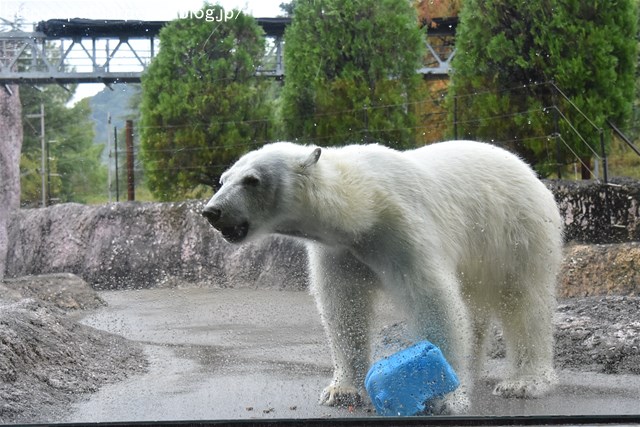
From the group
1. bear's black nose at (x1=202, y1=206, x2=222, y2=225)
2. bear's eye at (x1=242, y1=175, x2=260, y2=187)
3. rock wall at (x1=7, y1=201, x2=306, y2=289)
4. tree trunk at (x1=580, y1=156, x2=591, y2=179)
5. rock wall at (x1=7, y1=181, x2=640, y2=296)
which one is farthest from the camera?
tree trunk at (x1=580, y1=156, x2=591, y2=179)

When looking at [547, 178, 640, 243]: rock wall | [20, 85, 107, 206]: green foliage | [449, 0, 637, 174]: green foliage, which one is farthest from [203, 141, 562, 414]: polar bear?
[20, 85, 107, 206]: green foliage

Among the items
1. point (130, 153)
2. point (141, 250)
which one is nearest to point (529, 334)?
point (130, 153)

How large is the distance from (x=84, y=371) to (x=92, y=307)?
222 cm

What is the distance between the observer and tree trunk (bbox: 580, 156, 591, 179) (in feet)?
19.7

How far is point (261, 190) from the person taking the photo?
8.12 ft

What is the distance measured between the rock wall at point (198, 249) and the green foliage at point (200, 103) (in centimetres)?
74

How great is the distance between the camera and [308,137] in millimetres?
5180

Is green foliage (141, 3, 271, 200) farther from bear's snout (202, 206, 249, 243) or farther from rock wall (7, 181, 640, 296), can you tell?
bear's snout (202, 206, 249, 243)

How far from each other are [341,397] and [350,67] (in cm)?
226

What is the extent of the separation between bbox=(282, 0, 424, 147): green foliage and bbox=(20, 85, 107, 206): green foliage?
299 cm

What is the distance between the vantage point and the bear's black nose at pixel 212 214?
2338 millimetres

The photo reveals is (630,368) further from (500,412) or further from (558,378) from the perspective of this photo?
(500,412)


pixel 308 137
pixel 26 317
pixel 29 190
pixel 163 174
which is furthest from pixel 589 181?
pixel 29 190

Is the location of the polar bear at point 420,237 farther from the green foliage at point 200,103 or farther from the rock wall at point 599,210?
the rock wall at point 599,210
